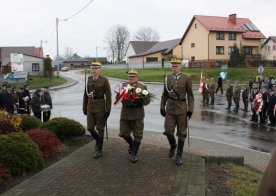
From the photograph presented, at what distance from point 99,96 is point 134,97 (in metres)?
0.90

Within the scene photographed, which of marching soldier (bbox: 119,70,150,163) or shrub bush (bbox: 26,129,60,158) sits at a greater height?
marching soldier (bbox: 119,70,150,163)

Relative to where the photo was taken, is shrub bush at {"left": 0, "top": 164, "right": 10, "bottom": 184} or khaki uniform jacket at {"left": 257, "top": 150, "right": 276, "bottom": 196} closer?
khaki uniform jacket at {"left": 257, "top": 150, "right": 276, "bottom": 196}

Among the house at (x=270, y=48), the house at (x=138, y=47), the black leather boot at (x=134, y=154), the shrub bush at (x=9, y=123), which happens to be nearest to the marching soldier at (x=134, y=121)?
the black leather boot at (x=134, y=154)

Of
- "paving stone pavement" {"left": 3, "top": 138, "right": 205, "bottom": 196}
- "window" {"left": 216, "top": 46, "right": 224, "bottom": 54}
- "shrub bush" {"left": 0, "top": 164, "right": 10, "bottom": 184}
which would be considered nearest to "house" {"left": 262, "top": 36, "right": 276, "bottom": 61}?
"window" {"left": 216, "top": 46, "right": 224, "bottom": 54}

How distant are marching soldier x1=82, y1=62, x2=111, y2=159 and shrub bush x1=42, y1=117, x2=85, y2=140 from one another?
1676 mm

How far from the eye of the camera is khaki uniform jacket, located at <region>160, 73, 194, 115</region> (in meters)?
7.86

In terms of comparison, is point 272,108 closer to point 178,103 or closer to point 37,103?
point 37,103

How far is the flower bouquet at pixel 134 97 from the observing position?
7.79 meters

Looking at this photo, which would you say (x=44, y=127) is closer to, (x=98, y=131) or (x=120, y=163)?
(x=98, y=131)

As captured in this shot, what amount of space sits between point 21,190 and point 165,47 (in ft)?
243

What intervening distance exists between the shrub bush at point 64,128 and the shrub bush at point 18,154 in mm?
2346

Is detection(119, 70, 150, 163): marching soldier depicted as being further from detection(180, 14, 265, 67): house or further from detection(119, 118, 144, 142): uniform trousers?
detection(180, 14, 265, 67): house

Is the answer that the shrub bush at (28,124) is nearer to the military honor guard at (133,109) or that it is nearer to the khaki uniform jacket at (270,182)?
the military honor guard at (133,109)

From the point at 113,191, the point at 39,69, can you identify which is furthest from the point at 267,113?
the point at 39,69
